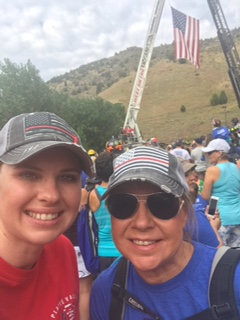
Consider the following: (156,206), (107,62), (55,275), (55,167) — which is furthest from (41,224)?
(107,62)

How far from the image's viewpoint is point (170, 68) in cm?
7581

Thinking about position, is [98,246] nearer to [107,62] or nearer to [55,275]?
[55,275]

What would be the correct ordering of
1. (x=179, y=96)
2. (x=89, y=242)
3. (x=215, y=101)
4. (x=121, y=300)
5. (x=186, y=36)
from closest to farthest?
(x=121, y=300)
(x=89, y=242)
(x=186, y=36)
(x=215, y=101)
(x=179, y=96)

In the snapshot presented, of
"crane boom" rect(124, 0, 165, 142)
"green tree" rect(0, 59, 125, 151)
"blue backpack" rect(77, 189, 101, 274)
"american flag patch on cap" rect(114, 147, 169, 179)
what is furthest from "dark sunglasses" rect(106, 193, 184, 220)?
"green tree" rect(0, 59, 125, 151)

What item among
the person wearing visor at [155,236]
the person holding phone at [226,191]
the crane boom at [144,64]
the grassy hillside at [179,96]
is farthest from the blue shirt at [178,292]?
the grassy hillside at [179,96]

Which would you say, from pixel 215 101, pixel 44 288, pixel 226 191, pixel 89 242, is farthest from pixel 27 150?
pixel 215 101

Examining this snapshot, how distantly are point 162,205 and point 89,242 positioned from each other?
95.7 inches

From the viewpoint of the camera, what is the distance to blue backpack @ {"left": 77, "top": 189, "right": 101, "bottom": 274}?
3.82 meters

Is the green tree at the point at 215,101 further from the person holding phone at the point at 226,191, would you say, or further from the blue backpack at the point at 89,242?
the blue backpack at the point at 89,242

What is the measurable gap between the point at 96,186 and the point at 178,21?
13.9 m

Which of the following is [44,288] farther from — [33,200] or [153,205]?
[153,205]

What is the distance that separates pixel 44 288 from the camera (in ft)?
5.25

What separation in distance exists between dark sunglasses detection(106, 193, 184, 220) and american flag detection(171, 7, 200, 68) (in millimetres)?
15195

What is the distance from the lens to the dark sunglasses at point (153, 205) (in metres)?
1.56
